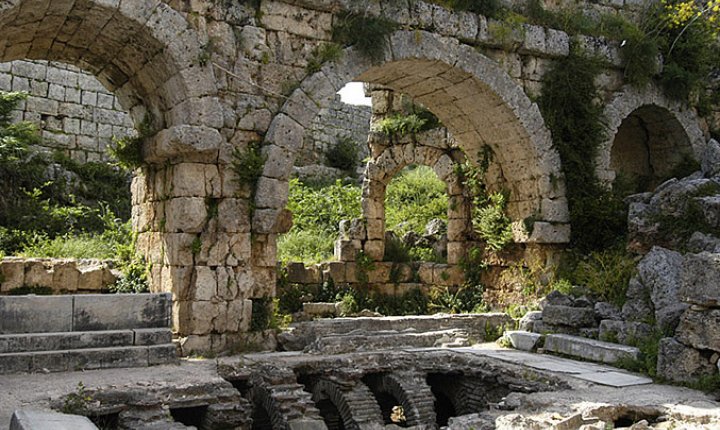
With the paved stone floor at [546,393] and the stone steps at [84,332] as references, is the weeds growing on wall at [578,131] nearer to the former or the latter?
the paved stone floor at [546,393]

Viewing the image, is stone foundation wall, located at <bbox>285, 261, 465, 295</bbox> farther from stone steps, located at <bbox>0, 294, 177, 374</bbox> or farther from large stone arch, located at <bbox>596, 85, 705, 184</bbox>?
stone steps, located at <bbox>0, 294, 177, 374</bbox>

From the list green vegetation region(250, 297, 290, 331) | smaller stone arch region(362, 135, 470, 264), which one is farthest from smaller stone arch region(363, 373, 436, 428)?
smaller stone arch region(362, 135, 470, 264)

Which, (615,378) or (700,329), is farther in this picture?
(615,378)

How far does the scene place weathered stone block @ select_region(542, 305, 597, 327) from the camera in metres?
9.04

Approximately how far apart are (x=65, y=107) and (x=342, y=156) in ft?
25.7

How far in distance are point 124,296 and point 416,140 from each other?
699 cm

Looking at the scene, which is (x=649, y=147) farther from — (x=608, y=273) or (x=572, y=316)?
(x=572, y=316)

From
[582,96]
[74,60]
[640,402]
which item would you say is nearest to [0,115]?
[74,60]

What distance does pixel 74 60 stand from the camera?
9.26 metres

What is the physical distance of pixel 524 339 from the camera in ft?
30.1

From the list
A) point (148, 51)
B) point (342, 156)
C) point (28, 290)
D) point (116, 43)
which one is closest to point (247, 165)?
point (148, 51)

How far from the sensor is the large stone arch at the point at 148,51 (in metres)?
7.98

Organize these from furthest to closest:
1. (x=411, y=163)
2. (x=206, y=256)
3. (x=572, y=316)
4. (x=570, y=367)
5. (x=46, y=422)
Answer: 1. (x=411, y=163)
2. (x=572, y=316)
3. (x=206, y=256)
4. (x=570, y=367)
5. (x=46, y=422)

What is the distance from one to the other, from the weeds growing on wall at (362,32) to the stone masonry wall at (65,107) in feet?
21.9
